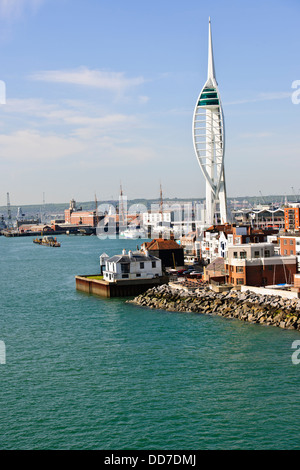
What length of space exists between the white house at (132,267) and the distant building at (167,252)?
2.39m

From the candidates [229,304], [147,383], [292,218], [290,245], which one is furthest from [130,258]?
[292,218]

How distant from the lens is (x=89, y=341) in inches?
512

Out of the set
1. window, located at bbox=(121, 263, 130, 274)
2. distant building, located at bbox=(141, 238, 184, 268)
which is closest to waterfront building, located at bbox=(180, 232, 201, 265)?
distant building, located at bbox=(141, 238, 184, 268)

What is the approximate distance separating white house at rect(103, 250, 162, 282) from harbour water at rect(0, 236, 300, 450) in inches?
142

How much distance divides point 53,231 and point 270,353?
233 feet

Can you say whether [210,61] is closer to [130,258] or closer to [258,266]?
[130,258]

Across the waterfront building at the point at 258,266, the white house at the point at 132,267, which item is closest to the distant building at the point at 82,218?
the white house at the point at 132,267

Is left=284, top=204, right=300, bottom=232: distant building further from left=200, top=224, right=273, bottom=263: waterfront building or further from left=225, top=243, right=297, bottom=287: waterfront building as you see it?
left=225, top=243, right=297, bottom=287: waterfront building

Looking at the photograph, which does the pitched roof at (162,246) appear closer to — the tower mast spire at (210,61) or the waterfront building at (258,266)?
the waterfront building at (258,266)

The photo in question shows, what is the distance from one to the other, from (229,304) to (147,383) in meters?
5.81

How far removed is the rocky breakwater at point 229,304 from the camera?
1370 cm

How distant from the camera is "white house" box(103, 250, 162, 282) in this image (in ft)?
63.9

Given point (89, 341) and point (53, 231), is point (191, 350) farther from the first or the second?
point (53, 231)

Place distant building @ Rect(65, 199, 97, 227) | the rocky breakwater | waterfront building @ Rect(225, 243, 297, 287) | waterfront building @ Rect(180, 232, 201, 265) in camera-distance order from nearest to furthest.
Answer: the rocky breakwater → waterfront building @ Rect(225, 243, 297, 287) → waterfront building @ Rect(180, 232, 201, 265) → distant building @ Rect(65, 199, 97, 227)
